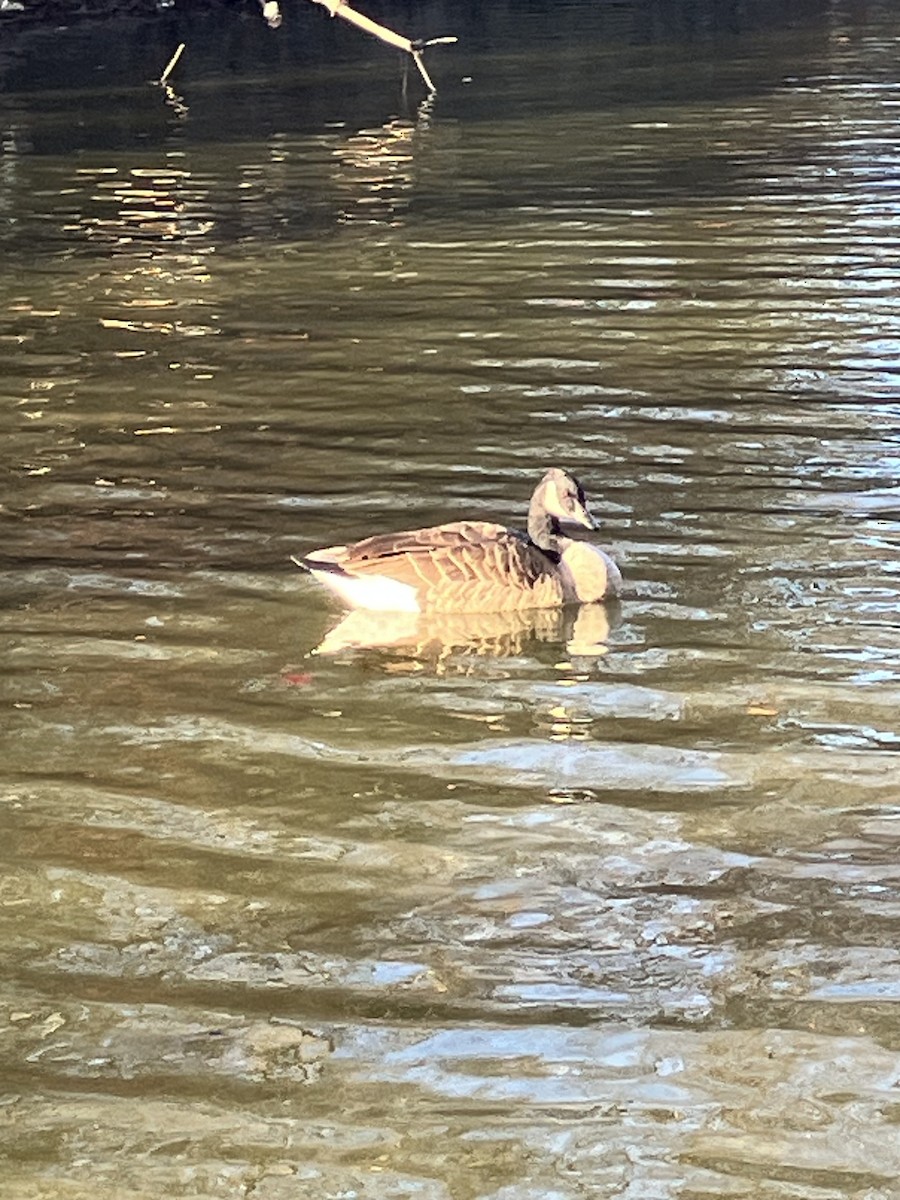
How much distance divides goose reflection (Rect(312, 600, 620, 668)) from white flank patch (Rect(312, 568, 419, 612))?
0.07 meters

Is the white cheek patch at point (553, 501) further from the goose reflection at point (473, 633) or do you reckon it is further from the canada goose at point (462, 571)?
the goose reflection at point (473, 633)

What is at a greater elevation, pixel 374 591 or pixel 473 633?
pixel 374 591

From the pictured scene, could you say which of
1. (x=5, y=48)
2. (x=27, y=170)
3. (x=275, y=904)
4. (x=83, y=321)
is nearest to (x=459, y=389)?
(x=83, y=321)

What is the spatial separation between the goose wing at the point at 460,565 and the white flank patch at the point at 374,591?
2cm

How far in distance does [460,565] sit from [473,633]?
0.87ft

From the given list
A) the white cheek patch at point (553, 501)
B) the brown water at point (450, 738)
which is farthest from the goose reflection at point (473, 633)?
the white cheek patch at point (553, 501)

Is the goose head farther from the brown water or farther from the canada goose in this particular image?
the brown water

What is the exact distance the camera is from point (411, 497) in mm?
9680

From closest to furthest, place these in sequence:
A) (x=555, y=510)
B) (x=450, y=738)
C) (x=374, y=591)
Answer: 1. (x=450, y=738)
2. (x=374, y=591)
3. (x=555, y=510)

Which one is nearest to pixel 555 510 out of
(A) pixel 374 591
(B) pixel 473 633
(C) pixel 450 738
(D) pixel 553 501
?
(D) pixel 553 501

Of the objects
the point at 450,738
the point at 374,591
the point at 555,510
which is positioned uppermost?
the point at 555,510

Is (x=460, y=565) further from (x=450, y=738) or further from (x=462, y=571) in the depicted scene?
(x=450, y=738)

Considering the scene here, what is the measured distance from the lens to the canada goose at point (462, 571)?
7.89 metres

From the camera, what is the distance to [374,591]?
790cm
